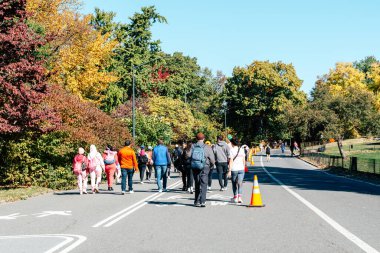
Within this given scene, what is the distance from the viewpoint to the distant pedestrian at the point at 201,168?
47.4 feet

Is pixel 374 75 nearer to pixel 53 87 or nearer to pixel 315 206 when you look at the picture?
pixel 53 87

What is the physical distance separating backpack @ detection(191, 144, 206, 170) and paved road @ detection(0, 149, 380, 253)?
3.62 ft

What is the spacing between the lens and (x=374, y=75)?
98.2 m

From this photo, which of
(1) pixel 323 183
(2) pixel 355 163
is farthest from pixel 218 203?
(2) pixel 355 163

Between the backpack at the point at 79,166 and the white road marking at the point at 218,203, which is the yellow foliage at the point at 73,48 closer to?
the backpack at the point at 79,166

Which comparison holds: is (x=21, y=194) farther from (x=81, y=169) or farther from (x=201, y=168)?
(x=201, y=168)

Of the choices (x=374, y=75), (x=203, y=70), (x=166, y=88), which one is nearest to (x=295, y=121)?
(x=166, y=88)

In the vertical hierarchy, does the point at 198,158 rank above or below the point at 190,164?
above

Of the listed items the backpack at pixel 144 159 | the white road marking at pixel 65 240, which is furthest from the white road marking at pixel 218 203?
the backpack at pixel 144 159

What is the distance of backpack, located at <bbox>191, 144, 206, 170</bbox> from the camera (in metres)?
14.6

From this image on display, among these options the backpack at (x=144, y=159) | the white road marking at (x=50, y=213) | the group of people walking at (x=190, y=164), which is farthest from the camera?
the backpack at (x=144, y=159)

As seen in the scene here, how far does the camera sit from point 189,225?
10992mm

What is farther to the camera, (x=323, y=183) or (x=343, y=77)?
(x=343, y=77)

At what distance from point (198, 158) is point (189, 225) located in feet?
12.7
